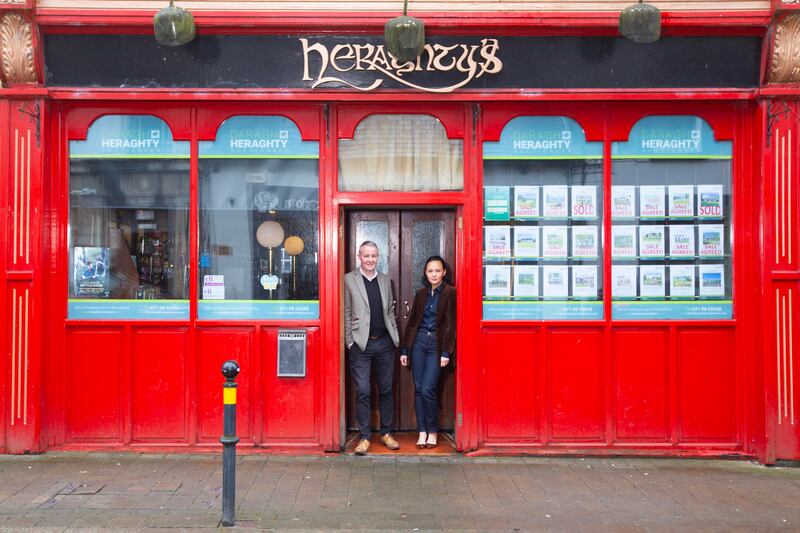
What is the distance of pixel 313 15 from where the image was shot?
7.56m

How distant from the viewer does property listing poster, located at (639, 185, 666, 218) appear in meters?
8.01

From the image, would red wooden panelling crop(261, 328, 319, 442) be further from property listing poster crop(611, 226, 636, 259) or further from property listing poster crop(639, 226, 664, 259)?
property listing poster crop(639, 226, 664, 259)

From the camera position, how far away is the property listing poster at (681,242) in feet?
26.2

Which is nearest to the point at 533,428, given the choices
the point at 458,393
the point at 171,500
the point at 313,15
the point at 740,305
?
the point at 458,393

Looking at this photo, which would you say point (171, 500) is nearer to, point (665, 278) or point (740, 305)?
point (665, 278)

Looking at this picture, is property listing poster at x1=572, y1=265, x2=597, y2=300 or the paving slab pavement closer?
the paving slab pavement

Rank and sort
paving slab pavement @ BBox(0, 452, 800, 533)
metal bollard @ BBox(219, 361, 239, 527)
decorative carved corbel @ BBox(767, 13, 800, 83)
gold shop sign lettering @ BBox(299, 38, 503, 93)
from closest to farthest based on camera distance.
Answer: metal bollard @ BBox(219, 361, 239, 527) < paving slab pavement @ BBox(0, 452, 800, 533) < decorative carved corbel @ BBox(767, 13, 800, 83) < gold shop sign lettering @ BBox(299, 38, 503, 93)

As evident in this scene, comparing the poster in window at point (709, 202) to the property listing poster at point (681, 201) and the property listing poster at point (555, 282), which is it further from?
the property listing poster at point (555, 282)

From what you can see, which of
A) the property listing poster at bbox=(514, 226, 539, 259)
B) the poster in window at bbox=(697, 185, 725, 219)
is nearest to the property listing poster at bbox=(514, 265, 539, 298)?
the property listing poster at bbox=(514, 226, 539, 259)

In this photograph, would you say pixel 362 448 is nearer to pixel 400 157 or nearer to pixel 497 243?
pixel 497 243

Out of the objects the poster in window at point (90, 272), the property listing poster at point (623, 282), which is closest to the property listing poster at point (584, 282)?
the property listing poster at point (623, 282)

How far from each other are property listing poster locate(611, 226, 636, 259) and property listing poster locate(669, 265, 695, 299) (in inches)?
18.2

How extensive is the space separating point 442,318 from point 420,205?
Answer: 1210 millimetres

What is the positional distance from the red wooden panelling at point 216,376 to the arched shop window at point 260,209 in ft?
1.47
